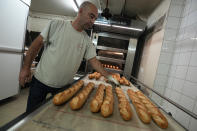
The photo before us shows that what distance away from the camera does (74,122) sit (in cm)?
73

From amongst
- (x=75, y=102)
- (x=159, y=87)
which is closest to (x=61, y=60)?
(x=75, y=102)

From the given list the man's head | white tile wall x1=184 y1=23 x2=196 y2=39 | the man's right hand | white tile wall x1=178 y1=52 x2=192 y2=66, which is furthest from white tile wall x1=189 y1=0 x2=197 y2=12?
the man's right hand

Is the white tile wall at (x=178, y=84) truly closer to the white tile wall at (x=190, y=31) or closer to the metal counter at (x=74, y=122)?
the white tile wall at (x=190, y=31)

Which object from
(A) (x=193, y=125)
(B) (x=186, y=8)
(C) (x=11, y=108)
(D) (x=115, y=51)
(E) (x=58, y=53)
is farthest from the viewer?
(D) (x=115, y=51)

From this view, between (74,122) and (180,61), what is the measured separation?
1.89 m

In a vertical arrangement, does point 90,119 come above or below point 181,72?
below

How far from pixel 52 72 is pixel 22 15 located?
5.77 ft

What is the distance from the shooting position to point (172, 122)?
93 cm

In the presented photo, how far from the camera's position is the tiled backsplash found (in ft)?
5.27

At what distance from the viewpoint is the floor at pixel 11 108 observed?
206cm

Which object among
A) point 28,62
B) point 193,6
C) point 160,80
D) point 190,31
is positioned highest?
point 193,6

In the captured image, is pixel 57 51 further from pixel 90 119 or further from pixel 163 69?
pixel 163 69

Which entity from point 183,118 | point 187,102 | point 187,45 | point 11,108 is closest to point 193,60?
point 187,45

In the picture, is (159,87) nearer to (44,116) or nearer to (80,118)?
(80,118)
